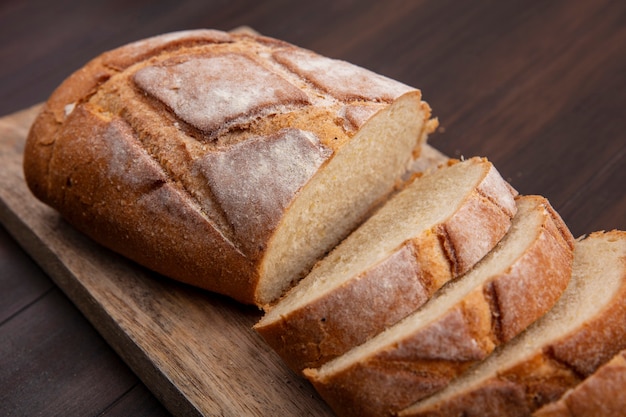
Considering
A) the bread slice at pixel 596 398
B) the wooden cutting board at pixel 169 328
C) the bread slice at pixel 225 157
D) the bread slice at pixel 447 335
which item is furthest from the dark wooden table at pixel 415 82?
the bread slice at pixel 596 398

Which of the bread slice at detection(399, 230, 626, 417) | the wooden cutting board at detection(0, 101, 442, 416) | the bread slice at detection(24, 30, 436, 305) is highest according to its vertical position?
the bread slice at detection(399, 230, 626, 417)

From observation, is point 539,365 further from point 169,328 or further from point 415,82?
point 415,82

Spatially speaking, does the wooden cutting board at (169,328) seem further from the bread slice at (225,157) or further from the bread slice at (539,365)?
the bread slice at (539,365)

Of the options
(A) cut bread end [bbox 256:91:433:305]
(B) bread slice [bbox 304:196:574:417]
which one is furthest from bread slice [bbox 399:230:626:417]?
(A) cut bread end [bbox 256:91:433:305]

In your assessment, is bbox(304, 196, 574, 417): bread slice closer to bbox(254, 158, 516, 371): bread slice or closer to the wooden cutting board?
bbox(254, 158, 516, 371): bread slice

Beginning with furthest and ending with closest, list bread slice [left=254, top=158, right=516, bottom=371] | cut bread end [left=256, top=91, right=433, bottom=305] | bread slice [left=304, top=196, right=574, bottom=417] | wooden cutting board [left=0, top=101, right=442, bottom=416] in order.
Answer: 1. cut bread end [left=256, top=91, right=433, bottom=305]
2. wooden cutting board [left=0, top=101, right=442, bottom=416]
3. bread slice [left=254, top=158, right=516, bottom=371]
4. bread slice [left=304, top=196, right=574, bottom=417]

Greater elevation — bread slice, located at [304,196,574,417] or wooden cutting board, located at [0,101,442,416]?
bread slice, located at [304,196,574,417]
